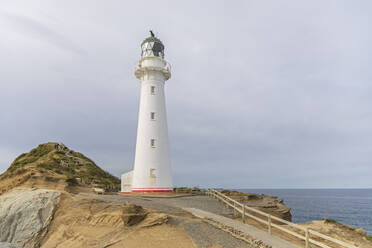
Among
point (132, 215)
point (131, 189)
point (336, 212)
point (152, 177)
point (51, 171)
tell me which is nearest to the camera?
point (132, 215)

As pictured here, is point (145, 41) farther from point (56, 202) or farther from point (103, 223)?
point (103, 223)

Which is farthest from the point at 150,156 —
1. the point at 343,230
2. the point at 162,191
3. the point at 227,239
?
the point at 343,230

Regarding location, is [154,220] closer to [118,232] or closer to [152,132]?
[118,232]

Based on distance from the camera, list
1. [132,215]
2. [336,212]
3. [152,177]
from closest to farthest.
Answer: [132,215], [152,177], [336,212]

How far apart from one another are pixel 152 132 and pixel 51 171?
10.1m

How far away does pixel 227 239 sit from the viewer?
9.25 metres

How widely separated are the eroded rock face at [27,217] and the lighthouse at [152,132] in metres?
7.42

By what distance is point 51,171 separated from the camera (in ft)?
74.6

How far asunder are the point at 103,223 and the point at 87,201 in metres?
3.37

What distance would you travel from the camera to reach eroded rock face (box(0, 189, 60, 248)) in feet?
43.4

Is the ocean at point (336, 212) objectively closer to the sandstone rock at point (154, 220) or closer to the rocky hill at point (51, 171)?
the rocky hill at point (51, 171)

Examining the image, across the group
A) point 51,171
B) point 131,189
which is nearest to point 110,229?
point 131,189

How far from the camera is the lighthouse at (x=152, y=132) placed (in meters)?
21.4

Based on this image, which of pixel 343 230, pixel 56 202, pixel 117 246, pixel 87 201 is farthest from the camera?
pixel 343 230
